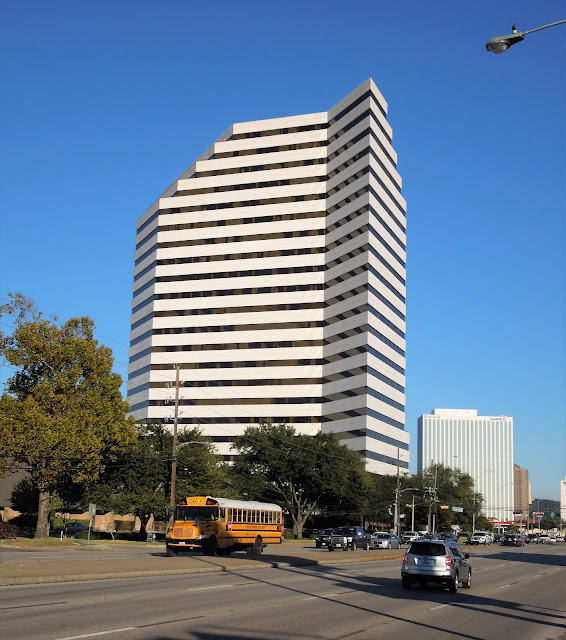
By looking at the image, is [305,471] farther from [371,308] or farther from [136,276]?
[136,276]

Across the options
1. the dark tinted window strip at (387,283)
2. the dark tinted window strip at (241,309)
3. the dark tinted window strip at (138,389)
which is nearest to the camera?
the dark tinted window strip at (387,283)

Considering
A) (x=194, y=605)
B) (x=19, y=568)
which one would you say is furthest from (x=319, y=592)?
(x=19, y=568)

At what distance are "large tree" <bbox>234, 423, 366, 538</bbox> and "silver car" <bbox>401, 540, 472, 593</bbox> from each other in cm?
5838

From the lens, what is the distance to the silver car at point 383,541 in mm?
61562

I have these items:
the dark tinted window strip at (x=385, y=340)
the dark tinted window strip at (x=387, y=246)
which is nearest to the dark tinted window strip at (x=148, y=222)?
the dark tinted window strip at (x=387, y=246)

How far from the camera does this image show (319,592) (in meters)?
21.5

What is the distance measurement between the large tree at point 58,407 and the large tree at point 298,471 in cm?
3120

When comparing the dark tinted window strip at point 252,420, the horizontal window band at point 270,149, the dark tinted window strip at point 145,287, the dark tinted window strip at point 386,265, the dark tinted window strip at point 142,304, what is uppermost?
the horizontal window band at point 270,149

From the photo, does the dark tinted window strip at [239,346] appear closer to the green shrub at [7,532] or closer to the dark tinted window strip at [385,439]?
the dark tinted window strip at [385,439]

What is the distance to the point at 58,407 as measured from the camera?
5256cm

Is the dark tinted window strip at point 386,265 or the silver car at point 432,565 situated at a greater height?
the dark tinted window strip at point 386,265

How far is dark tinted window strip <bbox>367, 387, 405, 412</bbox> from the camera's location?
116219 mm

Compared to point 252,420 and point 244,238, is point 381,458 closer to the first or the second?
point 252,420

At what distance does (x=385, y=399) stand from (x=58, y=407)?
7719 centimetres
